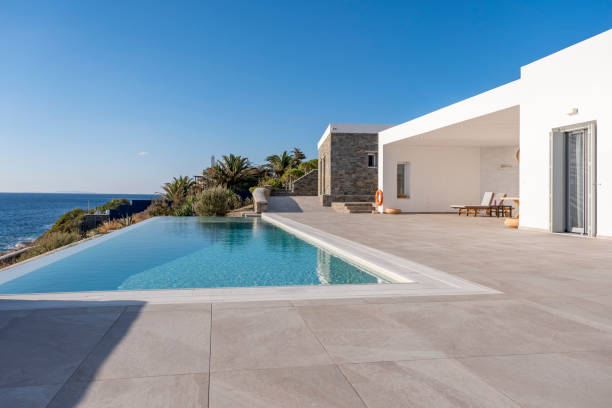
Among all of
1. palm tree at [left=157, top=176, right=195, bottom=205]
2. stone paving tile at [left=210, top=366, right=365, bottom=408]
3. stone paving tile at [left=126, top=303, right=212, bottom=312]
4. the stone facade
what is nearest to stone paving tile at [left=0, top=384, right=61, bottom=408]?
stone paving tile at [left=210, top=366, right=365, bottom=408]

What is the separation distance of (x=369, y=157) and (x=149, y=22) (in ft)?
38.4

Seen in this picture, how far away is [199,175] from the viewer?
1051 inches

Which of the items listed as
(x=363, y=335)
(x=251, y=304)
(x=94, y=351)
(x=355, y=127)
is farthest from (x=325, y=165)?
(x=94, y=351)

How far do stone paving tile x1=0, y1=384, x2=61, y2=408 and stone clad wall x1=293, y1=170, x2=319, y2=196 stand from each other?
75.2ft

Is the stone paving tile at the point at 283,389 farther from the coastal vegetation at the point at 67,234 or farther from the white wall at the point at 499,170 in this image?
the white wall at the point at 499,170

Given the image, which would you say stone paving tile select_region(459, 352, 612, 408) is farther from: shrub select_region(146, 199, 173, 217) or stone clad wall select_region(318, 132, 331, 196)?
stone clad wall select_region(318, 132, 331, 196)

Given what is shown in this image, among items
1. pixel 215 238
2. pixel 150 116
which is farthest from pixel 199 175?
pixel 215 238

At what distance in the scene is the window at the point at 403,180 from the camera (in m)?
16.3

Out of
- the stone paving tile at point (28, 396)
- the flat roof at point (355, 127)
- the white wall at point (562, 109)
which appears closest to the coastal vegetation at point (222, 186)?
the flat roof at point (355, 127)

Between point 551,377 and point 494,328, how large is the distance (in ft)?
2.15

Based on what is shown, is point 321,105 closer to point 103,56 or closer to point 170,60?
point 170,60

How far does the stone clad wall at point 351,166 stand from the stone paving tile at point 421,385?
17825 mm

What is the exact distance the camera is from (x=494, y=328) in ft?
7.86

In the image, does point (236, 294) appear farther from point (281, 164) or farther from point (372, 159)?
point (281, 164)
